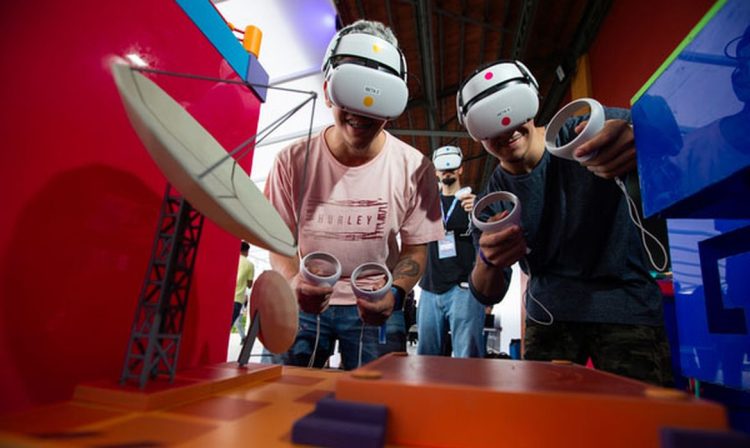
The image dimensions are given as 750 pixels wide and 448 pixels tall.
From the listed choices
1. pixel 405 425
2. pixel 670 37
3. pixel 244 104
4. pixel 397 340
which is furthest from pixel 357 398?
pixel 670 37

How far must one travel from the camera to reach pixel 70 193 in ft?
1.89

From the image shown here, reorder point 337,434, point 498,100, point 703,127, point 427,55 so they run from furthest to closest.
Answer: point 427,55
point 498,100
point 703,127
point 337,434

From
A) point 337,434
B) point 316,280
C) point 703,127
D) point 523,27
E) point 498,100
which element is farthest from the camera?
point 523,27

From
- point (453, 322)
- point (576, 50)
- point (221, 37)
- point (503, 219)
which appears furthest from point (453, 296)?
point (576, 50)

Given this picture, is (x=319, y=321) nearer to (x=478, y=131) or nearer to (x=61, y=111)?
(x=478, y=131)

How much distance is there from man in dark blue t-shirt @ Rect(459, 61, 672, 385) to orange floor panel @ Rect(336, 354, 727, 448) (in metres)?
0.59

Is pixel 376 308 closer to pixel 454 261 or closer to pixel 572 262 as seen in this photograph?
pixel 572 262

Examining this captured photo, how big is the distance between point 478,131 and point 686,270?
2.84 ft

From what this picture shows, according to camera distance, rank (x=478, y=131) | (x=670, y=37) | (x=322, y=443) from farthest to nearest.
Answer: (x=670, y=37)
(x=478, y=131)
(x=322, y=443)

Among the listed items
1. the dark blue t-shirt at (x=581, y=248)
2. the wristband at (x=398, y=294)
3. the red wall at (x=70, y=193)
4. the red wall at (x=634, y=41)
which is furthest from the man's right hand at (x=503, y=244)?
the red wall at (x=634, y=41)

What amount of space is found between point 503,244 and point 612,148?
1.07 feet

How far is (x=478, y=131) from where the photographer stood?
1032mm

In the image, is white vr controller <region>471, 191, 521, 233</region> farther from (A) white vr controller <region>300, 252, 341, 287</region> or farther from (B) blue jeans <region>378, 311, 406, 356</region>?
(B) blue jeans <region>378, 311, 406, 356</region>

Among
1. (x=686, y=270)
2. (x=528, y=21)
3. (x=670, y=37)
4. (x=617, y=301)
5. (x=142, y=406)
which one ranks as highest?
(x=528, y=21)
